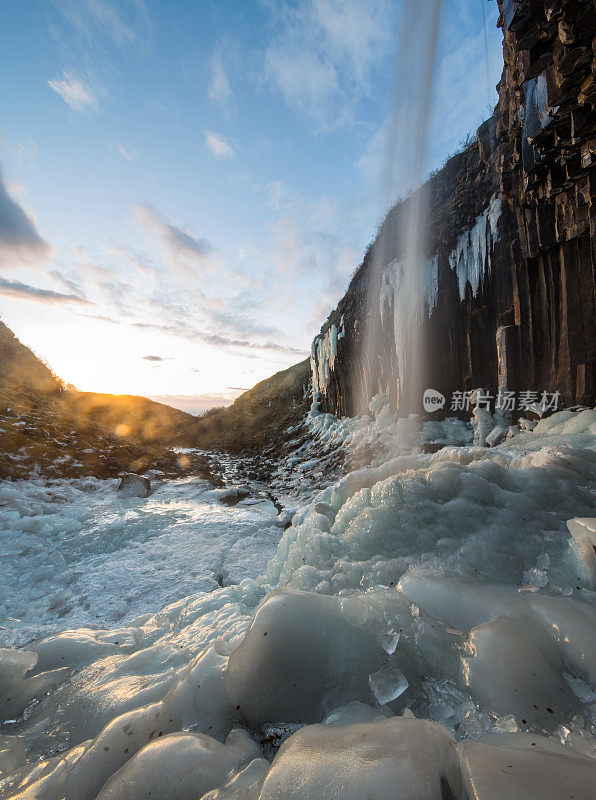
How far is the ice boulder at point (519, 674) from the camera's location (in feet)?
4.33

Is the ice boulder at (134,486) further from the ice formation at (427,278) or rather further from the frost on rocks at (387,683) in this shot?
the ice formation at (427,278)

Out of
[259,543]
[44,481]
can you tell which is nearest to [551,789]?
[259,543]

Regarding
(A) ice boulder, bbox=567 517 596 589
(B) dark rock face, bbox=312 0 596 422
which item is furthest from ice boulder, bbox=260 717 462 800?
(B) dark rock face, bbox=312 0 596 422

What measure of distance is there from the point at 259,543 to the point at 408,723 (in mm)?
5237

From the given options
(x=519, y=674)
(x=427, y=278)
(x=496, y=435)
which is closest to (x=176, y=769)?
(x=519, y=674)

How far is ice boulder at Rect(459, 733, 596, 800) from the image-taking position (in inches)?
34.4

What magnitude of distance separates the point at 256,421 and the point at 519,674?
2297 cm

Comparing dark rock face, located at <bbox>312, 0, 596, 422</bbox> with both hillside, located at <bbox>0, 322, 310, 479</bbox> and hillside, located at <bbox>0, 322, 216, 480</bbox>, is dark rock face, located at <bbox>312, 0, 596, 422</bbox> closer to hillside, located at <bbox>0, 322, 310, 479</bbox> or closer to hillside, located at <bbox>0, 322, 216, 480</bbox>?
hillside, located at <bbox>0, 322, 216, 480</bbox>

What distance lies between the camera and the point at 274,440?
729 inches

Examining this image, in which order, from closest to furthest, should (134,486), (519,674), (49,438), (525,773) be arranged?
(525,773) < (519,674) < (134,486) < (49,438)

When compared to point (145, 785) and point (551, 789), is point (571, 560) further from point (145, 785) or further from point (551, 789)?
point (145, 785)

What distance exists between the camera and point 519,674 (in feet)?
4.68

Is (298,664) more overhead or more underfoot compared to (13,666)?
more overhead

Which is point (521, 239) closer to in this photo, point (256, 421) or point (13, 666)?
point (13, 666)
